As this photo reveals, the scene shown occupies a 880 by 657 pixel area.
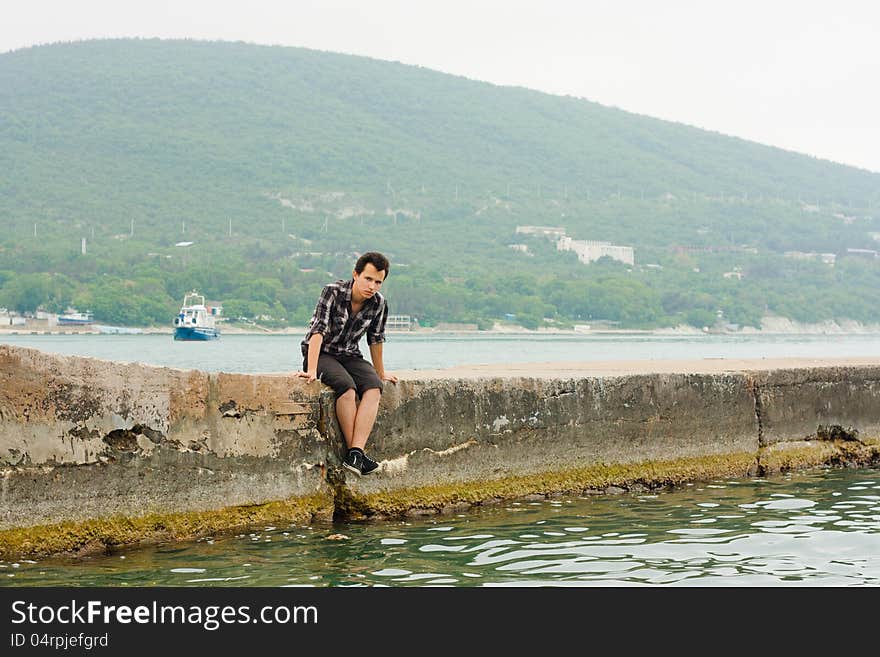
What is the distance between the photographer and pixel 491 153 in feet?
594

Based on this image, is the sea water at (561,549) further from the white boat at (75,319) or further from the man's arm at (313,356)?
the white boat at (75,319)

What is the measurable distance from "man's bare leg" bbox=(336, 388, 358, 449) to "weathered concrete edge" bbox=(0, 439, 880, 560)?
0.37m

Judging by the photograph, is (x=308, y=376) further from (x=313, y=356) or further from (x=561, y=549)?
(x=561, y=549)

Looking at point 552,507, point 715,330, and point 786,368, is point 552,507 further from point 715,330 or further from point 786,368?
point 715,330

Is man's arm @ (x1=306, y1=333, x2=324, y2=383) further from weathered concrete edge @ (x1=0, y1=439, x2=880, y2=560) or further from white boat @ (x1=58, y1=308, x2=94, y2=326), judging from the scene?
white boat @ (x1=58, y1=308, x2=94, y2=326)

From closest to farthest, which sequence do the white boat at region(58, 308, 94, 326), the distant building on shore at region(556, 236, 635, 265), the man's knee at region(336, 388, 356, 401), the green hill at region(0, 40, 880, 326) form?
the man's knee at region(336, 388, 356, 401) < the white boat at region(58, 308, 94, 326) < the green hill at region(0, 40, 880, 326) < the distant building on shore at region(556, 236, 635, 265)

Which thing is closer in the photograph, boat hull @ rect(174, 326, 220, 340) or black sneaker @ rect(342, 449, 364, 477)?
black sneaker @ rect(342, 449, 364, 477)

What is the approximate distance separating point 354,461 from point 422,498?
662 millimetres

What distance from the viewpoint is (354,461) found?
24.4 feet

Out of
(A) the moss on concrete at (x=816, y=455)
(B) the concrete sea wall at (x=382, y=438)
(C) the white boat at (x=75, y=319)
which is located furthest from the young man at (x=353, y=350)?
(C) the white boat at (x=75, y=319)

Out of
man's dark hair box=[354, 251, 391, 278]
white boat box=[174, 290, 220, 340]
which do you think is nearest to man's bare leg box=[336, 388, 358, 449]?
man's dark hair box=[354, 251, 391, 278]

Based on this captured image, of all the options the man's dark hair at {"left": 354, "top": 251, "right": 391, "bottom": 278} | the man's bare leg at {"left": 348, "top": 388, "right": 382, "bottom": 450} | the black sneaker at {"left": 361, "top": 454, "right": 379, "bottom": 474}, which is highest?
the man's dark hair at {"left": 354, "top": 251, "right": 391, "bottom": 278}

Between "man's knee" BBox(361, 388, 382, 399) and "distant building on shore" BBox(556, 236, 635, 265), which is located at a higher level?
"distant building on shore" BBox(556, 236, 635, 265)

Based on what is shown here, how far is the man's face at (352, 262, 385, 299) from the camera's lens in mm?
7527
